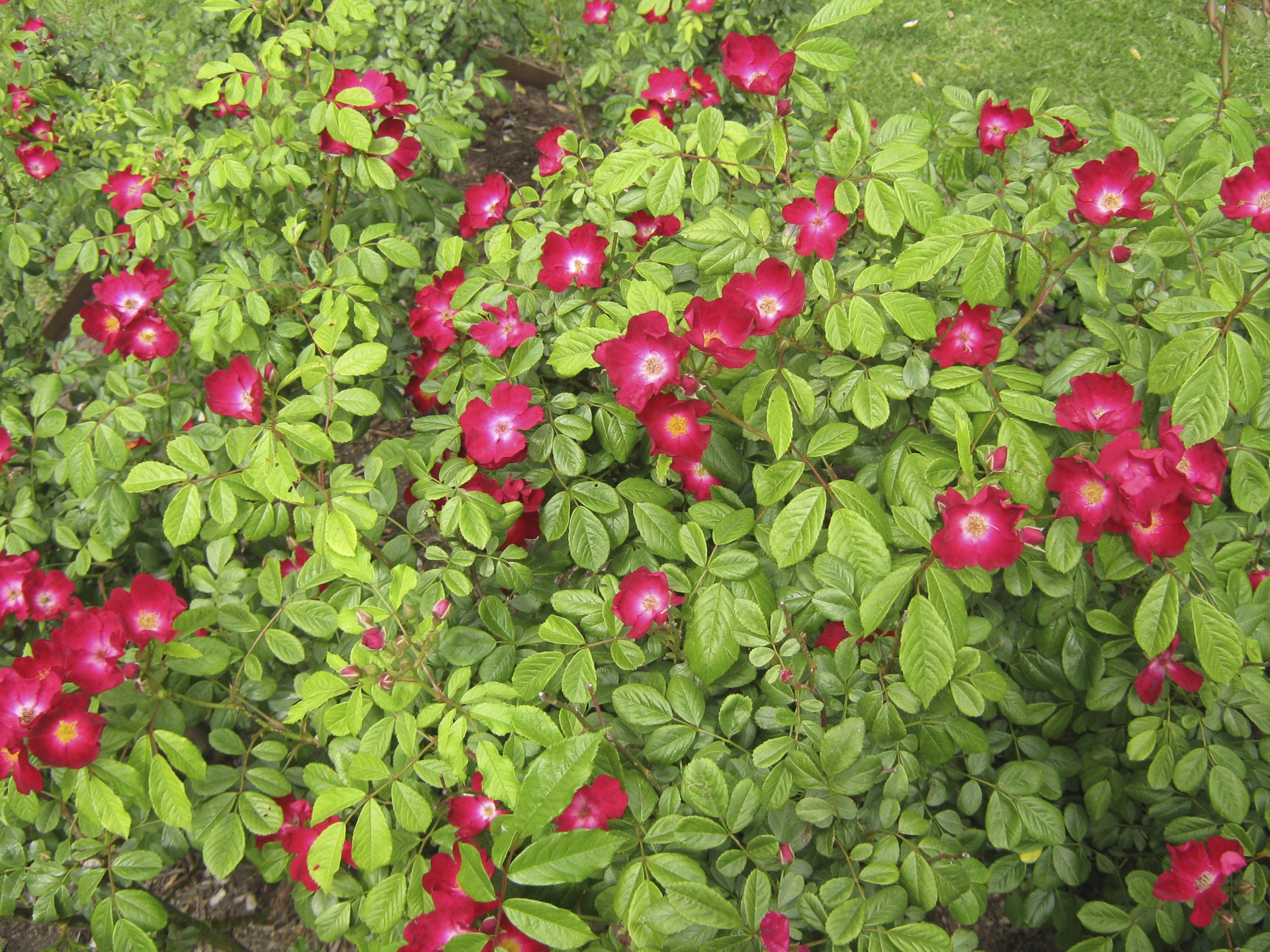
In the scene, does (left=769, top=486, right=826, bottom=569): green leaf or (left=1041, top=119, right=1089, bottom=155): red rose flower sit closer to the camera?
(left=769, top=486, right=826, bottom=569): green leaf

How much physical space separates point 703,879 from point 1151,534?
711mm

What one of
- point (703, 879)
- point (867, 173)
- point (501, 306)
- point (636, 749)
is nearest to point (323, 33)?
point (501, 306)

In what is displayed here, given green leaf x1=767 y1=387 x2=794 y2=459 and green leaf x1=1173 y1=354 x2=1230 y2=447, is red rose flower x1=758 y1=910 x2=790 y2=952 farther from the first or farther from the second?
green leaf x1=1173 y1=354 x2=1230 y2=447

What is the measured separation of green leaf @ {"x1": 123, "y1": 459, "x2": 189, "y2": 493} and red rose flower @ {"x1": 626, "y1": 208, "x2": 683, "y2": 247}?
0.90 metres

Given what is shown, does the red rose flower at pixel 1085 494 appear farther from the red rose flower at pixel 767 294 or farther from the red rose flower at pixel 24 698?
the red rose flower at pixel 24 698

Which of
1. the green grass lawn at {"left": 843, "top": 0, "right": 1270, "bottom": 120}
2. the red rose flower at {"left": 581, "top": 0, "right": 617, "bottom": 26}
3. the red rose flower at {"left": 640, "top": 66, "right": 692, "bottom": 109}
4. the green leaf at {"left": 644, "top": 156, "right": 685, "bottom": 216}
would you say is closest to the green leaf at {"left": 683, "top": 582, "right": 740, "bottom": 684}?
the green leaf at {"left": 644, "top": 156, "right": 685, "bottom": 216}

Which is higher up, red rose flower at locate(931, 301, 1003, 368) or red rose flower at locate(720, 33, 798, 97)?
red rose flower at locate(720, 33, 798, 97)

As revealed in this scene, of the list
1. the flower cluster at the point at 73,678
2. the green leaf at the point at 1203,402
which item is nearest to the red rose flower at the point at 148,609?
the flower cluster at the point at 73,678

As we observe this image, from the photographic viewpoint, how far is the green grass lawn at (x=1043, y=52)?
11.3ft

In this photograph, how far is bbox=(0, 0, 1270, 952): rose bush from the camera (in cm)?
105

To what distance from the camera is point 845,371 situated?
1229 mm

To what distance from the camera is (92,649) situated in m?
1.19

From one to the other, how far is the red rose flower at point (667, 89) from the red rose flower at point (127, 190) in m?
1.29

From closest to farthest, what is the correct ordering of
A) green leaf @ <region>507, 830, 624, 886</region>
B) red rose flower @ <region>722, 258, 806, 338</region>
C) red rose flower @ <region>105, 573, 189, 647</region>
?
1. green leaf @ <region>507, 830, 624, 886</region>
2. red rose flower @ <region>722, 258, 806, 338</region>
3. red rose flower @ <region>105, 573, 189, 647</region>
